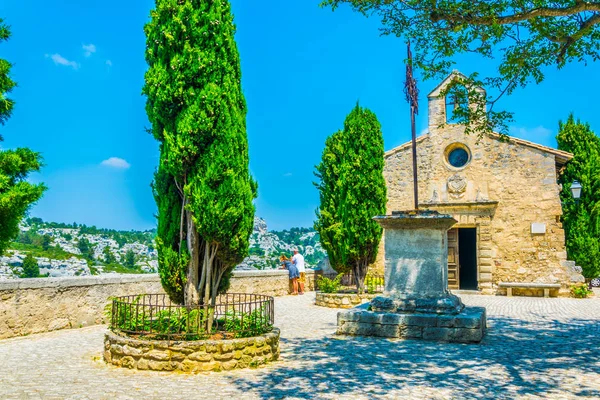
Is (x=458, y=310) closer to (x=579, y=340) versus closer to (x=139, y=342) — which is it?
(x=579, y=340)

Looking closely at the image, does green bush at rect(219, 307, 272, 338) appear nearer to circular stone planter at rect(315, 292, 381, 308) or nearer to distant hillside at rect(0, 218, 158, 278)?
distant hillside at rect(0, 218, 158, 278)

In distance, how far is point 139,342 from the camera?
18.6 feet

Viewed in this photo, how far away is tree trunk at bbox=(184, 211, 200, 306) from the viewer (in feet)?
21.4

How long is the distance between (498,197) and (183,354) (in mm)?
13846

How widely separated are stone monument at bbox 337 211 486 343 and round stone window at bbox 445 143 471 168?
31.7 ft

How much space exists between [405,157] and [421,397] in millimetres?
14052

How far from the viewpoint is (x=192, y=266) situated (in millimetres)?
6523

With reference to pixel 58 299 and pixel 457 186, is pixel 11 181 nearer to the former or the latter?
pixel 58 299

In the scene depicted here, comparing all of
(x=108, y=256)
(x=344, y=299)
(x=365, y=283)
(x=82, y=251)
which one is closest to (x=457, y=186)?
(x=365, y=283)

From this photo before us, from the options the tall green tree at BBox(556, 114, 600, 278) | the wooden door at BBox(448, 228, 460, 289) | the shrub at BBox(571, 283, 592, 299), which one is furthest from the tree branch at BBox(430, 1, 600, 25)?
the tall green tree at BBox(556, 114, 600, 278)

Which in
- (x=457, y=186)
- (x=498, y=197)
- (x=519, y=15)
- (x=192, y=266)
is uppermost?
(x=519, y=15)

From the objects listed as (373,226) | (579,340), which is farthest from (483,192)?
(579,340)

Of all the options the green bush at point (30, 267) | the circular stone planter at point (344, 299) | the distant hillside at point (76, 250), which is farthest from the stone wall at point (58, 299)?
the circular stone planter at point (344, 299)

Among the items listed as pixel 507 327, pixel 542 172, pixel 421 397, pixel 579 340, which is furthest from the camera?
pixel 542 172
